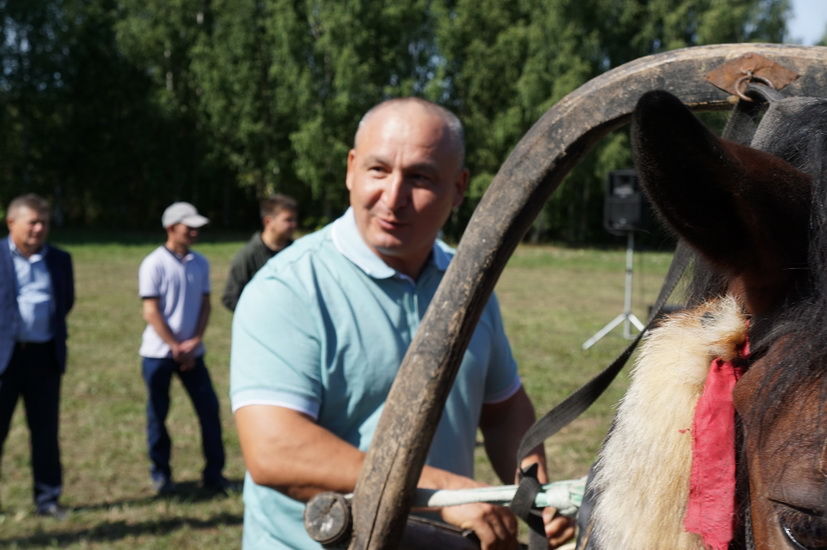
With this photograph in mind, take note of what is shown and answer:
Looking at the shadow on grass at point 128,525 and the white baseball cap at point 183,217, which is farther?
the white baseball cap at point 183,217

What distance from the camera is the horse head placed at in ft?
2.93

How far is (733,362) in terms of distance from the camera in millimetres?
1070

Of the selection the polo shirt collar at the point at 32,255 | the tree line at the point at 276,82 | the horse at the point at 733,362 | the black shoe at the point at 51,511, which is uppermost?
the tree line at the point at 276,82

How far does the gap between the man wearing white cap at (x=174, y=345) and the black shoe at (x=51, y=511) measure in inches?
30.7

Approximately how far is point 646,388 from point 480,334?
1.34 metres

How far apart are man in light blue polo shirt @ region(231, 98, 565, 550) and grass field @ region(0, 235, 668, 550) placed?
407 cm

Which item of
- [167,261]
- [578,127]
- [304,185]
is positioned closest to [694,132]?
[578,127]

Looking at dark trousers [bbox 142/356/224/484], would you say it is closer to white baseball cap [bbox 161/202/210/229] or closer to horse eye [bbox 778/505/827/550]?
white baseball cap [bbox 161/202/210/229]

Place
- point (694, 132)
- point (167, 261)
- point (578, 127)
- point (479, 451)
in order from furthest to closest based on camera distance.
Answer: point (479, 451) → point (167, 261) → point (578, 127) → point (694, 132)

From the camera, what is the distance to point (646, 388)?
3.77 feet

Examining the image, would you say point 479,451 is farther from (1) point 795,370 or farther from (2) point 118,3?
(2) point 118,3

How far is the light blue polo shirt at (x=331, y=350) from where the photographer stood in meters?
2.12

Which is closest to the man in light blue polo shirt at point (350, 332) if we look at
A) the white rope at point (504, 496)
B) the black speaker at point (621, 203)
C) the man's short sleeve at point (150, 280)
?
the white rope at point (504, 496)

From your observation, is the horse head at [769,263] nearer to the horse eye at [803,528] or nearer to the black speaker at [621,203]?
the horse eye at [803,528]
